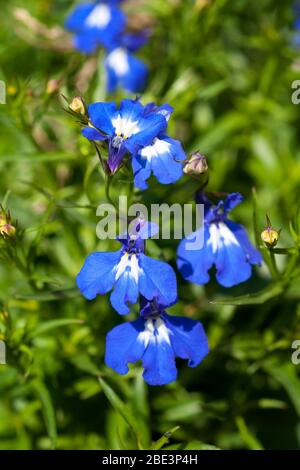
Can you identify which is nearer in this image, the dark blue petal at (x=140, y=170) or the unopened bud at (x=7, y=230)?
the dark blue petal at (x=140, y=170)

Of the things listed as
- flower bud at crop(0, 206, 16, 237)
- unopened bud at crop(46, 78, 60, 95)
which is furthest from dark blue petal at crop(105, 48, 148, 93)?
flower bud at crop(0, 206, 16, 237)

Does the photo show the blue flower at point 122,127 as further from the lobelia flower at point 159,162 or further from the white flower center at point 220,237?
the white flower center at point 220,237

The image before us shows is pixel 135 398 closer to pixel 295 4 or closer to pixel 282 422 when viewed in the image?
pixel 282 422

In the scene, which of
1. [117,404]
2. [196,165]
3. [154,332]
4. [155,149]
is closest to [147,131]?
[155,149]

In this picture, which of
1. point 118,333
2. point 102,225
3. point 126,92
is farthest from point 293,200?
point 118,333

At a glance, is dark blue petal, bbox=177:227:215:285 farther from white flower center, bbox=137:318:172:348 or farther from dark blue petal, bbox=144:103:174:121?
dark blue petal, bbox=144:103:174:121

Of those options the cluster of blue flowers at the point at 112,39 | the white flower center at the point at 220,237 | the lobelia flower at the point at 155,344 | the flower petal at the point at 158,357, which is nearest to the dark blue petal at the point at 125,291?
the lobelia flower at the point at 155,344
